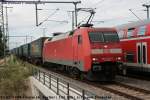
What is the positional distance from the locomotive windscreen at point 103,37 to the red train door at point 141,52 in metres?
1.54

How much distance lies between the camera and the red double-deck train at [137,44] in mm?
20562

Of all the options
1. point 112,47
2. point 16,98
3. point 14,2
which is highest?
point 14,2

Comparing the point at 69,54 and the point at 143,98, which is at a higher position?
the point at 69,54

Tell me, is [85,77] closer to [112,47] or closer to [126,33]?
[112,47]

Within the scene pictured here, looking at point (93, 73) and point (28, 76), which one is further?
point (28, 76)

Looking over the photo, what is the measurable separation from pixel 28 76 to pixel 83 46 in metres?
8.74

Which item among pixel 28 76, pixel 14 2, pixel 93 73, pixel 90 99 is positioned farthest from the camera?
pixel 14 2

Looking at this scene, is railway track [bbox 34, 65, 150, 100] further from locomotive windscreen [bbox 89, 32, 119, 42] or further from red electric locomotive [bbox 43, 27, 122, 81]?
locomotive windscreen [bbox 89, 32, 119, 42]

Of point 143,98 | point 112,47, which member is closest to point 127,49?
point 112,47

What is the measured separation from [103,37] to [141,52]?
2.34 meters

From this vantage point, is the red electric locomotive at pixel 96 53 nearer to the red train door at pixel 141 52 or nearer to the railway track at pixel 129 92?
the railway track at pixel 129 92

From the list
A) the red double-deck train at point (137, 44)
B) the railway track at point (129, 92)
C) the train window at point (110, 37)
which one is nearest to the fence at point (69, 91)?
the railway track at point (129, 92)

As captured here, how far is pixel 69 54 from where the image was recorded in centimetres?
2341

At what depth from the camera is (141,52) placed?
2112 cm
